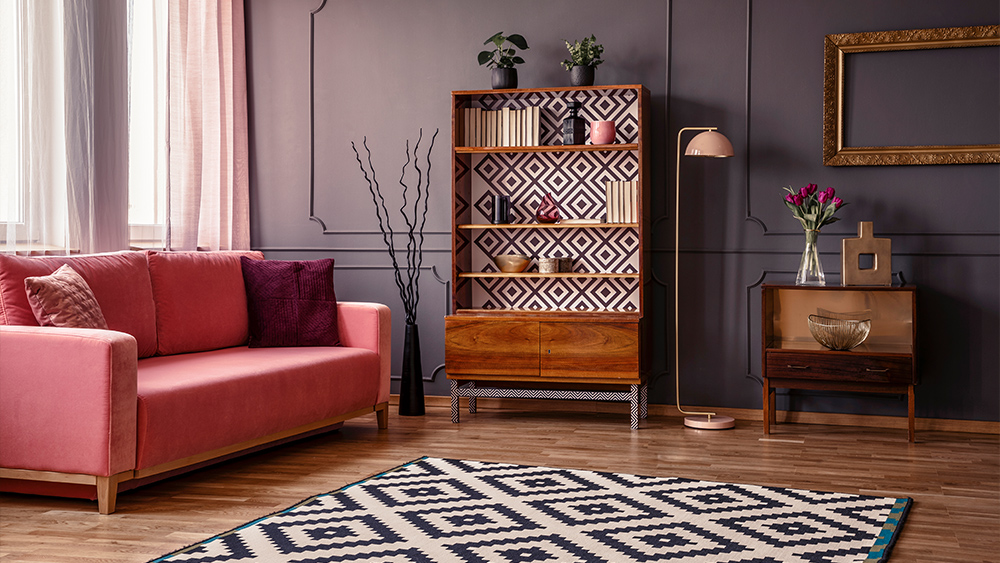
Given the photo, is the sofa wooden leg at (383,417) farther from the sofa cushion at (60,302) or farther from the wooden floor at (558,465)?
the sofa cushion at (60,302)

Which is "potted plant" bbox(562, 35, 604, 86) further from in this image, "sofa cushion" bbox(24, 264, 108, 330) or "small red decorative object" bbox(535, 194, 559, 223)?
"sofa cushion" bbox(24, 264, 108, 330)

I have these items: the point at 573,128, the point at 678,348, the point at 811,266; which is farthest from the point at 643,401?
the point at 573,128

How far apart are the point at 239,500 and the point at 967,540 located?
2.48 metres

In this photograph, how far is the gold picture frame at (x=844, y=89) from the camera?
467cm

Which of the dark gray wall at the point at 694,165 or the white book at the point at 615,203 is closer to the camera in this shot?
the dark gray wall at the point at 694,165

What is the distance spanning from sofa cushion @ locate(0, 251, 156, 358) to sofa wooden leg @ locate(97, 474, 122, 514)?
76cm

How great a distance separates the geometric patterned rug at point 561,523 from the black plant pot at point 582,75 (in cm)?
225

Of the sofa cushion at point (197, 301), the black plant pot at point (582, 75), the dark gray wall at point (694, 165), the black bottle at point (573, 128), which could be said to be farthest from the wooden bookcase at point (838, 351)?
the sofa cushion at point (197, 301)

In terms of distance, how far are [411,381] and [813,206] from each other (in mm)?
2382

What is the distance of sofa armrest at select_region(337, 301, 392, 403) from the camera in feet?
15.4

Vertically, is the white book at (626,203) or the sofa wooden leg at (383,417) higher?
the white book at (626,203)

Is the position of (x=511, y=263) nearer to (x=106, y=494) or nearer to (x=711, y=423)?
(x=711, y=423)

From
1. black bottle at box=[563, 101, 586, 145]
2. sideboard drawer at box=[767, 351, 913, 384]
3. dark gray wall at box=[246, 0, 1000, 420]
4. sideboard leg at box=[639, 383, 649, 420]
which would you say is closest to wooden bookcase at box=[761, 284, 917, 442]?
sideboard drawer at box=[767, 351, 913, 384]

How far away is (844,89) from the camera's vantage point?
16.0 feet
